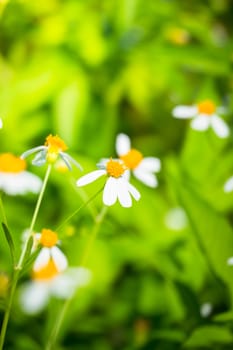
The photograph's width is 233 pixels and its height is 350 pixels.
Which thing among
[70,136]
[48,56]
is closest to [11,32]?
[48,56]

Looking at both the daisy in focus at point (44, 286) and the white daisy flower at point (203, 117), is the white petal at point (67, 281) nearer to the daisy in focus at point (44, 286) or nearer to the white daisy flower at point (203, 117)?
the daisy in focus at point (44, 286)

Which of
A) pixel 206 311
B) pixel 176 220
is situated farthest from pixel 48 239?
pixel 176 220

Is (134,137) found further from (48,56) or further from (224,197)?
(224,197)

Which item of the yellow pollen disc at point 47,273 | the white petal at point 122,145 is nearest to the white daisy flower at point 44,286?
the yellow pollen disc at point 47,273

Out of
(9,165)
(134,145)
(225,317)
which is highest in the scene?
(134,145)

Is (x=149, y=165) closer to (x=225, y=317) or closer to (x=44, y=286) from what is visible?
(x=225, y=317)

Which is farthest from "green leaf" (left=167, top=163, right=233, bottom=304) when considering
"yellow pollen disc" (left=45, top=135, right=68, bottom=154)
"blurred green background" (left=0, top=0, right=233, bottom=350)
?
"yellow pollen disc" (left=45, top=135, right=68, bottom=154)
